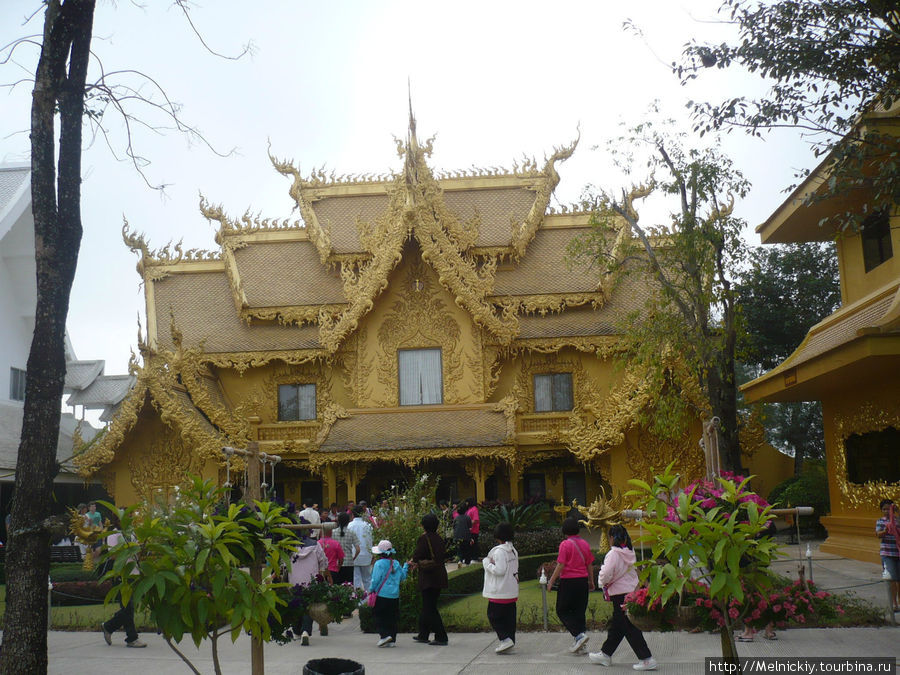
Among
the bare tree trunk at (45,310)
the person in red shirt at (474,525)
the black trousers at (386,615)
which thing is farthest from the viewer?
the person in red shirt at (474,525)

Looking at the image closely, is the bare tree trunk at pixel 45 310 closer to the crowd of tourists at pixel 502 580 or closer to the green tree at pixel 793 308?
the crowd of tourists at pixel 502 580

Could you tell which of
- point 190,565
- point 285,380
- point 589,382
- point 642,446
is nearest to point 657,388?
point 642,446

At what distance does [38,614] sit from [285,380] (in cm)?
1687

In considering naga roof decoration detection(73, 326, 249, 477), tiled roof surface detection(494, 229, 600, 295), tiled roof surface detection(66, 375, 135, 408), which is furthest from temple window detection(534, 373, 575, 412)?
tiled roof surface detection(66, 375, 135, 408)

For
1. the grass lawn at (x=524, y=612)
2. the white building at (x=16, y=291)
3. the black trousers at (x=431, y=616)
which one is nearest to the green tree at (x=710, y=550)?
the black trousers at (x=431, y=616)

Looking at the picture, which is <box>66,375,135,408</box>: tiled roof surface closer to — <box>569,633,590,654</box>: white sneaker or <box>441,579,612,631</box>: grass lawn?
<box>441,579,612,631</box>: grass lawn

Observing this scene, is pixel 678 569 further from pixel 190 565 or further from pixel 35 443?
pixel 35 443

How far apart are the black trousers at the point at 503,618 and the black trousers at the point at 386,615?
128 centimetres

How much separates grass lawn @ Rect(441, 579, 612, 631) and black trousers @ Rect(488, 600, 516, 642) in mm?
1357

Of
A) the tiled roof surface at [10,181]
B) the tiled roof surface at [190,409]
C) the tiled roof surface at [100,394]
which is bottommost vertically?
the tiled roof surface at [190,409]

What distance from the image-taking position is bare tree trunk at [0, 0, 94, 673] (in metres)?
6.18

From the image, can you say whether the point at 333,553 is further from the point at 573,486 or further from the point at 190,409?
the point at 573,486

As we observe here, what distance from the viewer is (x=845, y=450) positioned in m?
16.2

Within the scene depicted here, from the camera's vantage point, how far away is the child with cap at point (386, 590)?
9805 mm
